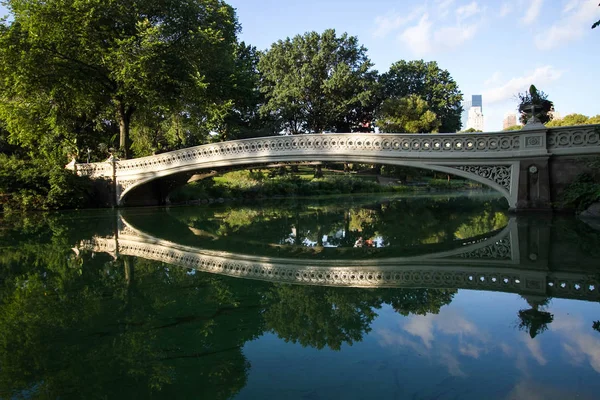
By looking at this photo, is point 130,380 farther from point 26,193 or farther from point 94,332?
point 26,193

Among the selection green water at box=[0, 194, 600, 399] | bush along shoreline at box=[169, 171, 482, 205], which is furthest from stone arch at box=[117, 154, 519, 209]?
bush along shoreline at box=[169, 171, 482, 205]

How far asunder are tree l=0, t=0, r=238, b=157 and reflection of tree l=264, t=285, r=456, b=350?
1442 cm

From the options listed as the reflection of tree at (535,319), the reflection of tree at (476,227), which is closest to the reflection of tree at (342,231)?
the reflection of tree at (476,227)

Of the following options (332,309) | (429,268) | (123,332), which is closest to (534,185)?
(429,268)

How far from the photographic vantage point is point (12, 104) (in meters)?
18.0

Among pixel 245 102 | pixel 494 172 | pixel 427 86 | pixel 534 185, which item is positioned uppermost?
pixel 427 86

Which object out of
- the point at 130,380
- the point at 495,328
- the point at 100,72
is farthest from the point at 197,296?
the point at 100,72

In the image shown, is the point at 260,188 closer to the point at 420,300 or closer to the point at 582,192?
the point at 582,192

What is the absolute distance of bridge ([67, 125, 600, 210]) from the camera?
10633 millimetres

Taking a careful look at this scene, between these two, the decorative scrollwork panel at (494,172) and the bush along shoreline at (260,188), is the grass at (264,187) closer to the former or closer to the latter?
the bush along shoreline at (260,188)

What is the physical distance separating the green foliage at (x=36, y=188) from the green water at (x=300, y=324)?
1050 centimetres

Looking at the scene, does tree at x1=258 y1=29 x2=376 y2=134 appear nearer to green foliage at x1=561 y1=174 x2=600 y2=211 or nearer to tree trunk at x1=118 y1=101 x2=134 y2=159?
tree trunk at x1=118 y1=101 x2=134 y2=159

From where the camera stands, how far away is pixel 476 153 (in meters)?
11.4

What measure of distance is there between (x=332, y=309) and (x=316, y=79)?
32923 mm
